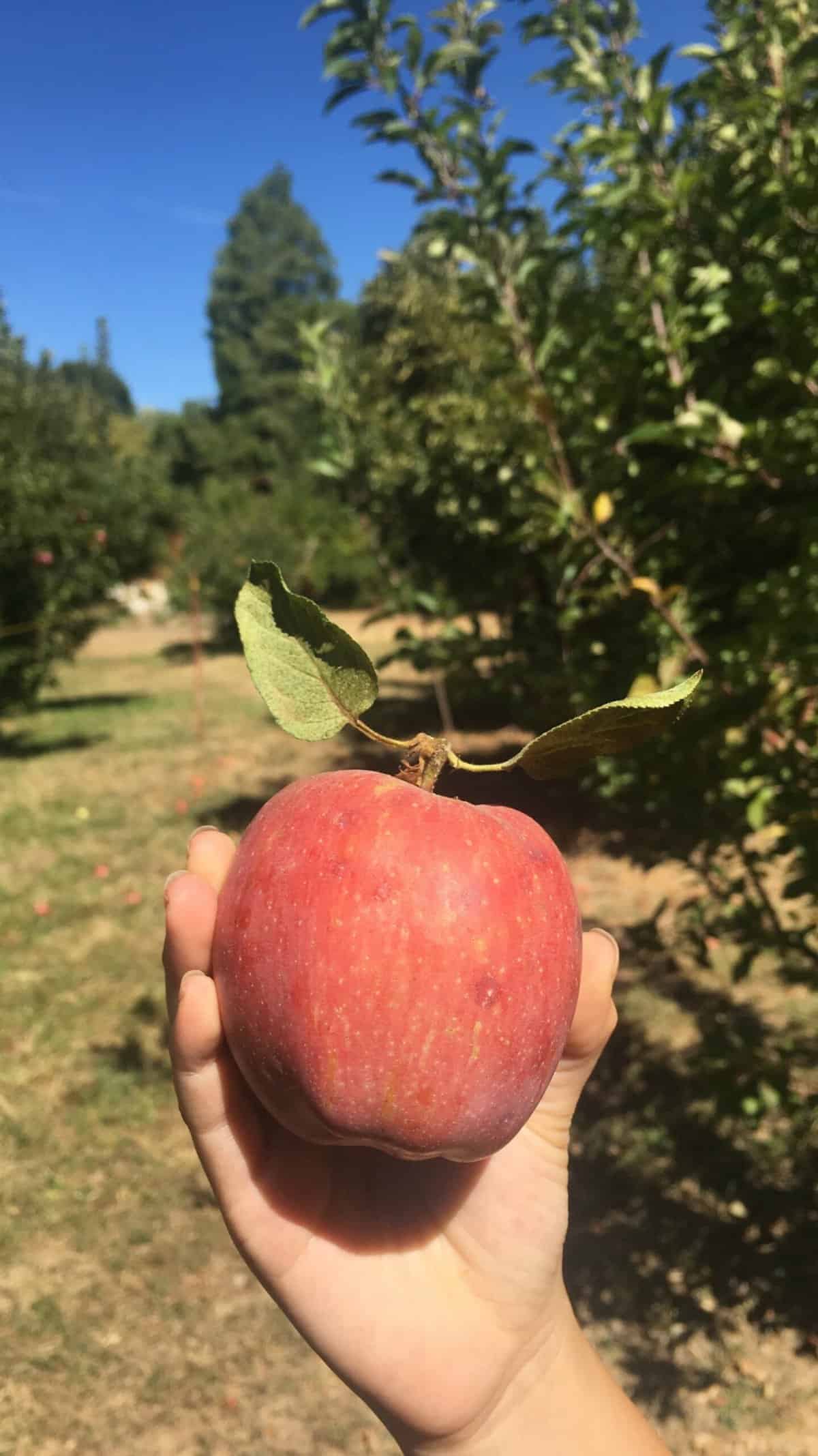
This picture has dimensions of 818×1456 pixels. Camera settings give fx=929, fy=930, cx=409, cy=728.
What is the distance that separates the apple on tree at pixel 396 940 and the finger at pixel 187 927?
91 mm

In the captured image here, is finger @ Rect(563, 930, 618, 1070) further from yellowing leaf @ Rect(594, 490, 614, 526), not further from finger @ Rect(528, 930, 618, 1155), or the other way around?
yellowing leaf @ Rect(594, 490, 614, 526)

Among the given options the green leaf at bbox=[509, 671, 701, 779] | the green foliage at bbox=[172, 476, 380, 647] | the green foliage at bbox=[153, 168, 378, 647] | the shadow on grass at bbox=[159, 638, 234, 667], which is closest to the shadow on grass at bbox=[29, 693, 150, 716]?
the green foliage at bbox=[153, 168, 378, 647]

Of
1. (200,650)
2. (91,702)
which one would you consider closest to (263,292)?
(200,650)

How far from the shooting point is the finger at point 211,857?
1.43 metres

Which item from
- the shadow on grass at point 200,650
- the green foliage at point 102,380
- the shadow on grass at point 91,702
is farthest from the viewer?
the green foliage at point 102,380

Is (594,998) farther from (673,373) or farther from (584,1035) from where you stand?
(673,373)

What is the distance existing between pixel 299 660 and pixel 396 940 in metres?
0.39

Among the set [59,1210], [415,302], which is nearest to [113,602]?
[415,302]

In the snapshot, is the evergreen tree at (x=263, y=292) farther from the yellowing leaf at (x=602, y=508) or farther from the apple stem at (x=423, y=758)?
the apple stem at (x=423, y=758)

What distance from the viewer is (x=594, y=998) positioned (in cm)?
141

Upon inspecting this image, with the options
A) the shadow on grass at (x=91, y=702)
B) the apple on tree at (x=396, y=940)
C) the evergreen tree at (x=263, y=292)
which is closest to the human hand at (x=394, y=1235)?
the apple on tree at (x=396, y=940)

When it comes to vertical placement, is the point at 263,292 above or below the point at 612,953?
above

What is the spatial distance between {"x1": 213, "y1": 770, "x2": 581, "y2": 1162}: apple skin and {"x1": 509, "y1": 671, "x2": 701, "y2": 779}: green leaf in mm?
102

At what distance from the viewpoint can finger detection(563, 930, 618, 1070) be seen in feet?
4.61
